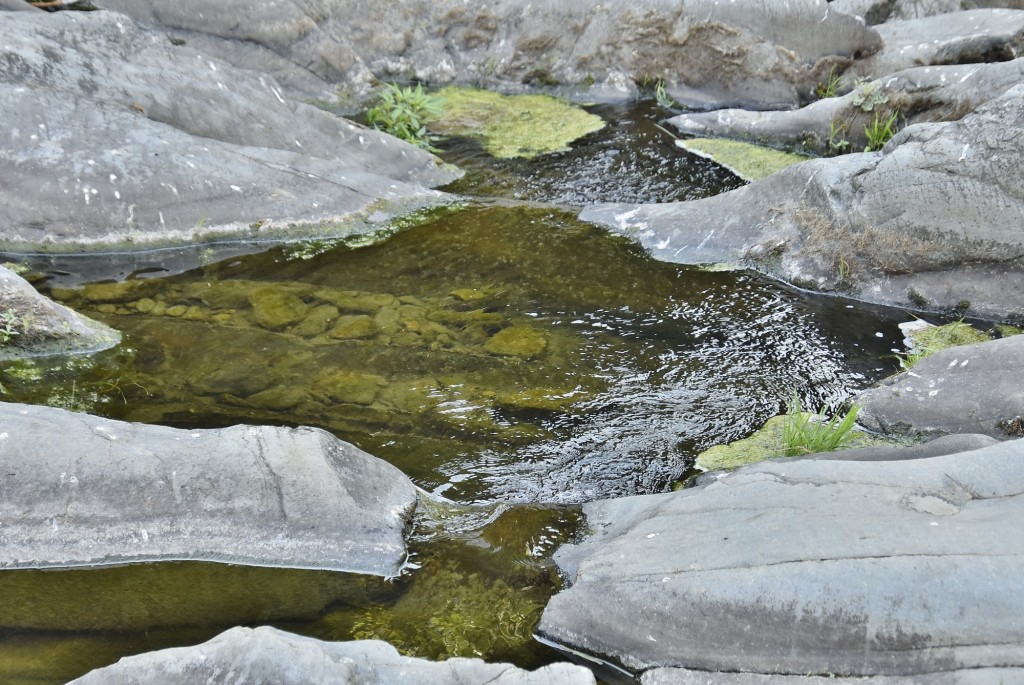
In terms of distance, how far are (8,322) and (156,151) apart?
2.61 metres

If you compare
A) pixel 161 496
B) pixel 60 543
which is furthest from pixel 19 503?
pixel 161 496

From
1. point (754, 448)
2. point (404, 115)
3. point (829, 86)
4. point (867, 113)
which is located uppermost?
point (829, 86)

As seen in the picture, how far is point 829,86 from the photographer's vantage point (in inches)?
454

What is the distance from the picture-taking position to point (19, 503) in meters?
4.33

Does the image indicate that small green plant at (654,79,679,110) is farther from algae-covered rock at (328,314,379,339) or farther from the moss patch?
the moss patch

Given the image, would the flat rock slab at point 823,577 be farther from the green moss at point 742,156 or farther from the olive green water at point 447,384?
the green moss at point 742,156

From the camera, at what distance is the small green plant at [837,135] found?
32.4 feet

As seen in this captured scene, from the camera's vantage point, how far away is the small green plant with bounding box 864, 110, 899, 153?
30.6ft

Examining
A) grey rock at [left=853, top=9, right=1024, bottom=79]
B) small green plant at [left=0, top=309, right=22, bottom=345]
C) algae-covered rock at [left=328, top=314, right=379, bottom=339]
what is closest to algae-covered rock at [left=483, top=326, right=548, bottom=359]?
algae-covered rock at [left=328, top=314, right=379, bottom=339]

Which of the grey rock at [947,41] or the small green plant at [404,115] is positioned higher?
the grey rock at [947,41]

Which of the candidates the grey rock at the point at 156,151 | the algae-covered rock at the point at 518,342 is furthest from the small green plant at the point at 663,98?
the algae-covered rock at the point at 518,342

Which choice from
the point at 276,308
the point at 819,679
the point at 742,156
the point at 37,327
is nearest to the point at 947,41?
the point at 742,156

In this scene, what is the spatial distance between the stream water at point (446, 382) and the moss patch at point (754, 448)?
0.33ft

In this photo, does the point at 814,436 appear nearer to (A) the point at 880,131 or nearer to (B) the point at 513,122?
(A) the point at 880,131
